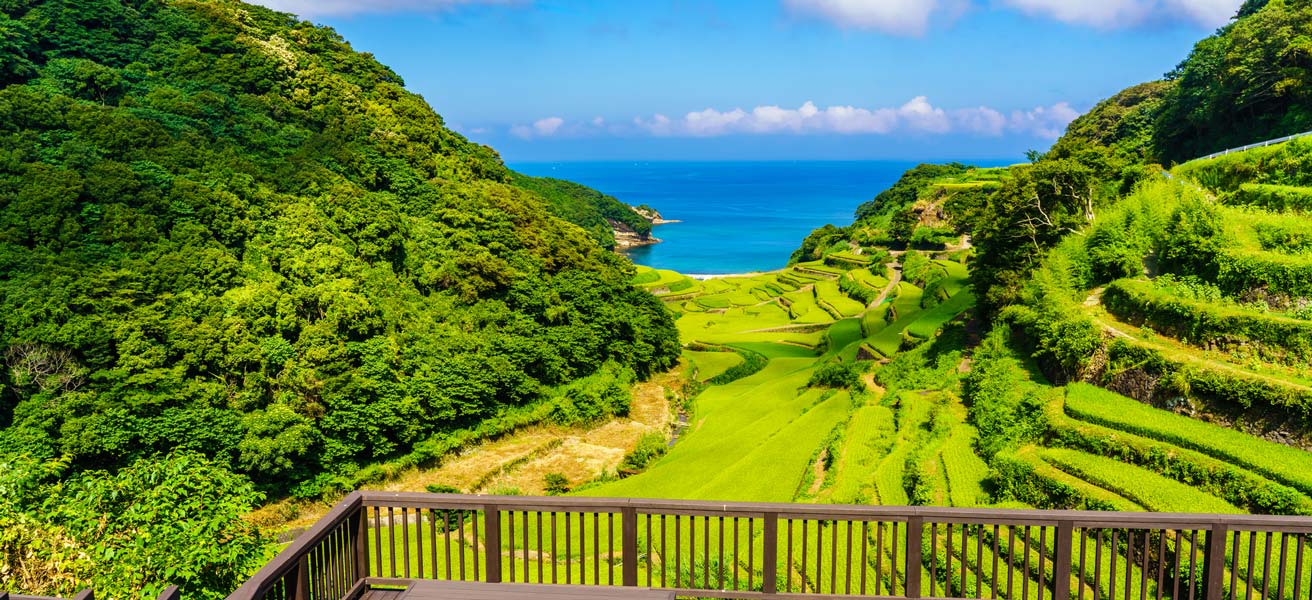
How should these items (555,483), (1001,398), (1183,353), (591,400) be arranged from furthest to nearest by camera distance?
(591,400)
(555,483)
(1001,398)
(1183,353)

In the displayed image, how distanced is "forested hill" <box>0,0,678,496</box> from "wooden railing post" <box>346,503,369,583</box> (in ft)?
57.6

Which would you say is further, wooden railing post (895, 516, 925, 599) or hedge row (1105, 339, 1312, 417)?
hedge row (1105, 339, 1312, 417)

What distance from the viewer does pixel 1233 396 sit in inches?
454

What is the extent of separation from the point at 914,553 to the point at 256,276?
2570 cm

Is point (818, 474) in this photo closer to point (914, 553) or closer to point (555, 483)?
point (555, 483)

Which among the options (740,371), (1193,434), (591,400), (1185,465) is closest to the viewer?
(1185,465)

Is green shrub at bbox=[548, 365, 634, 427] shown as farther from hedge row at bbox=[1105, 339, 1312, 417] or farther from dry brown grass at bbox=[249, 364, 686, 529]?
hedge row at bbox=[1105, 339, 1312, 417]

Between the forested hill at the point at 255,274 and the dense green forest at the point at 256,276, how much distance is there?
0.08 m

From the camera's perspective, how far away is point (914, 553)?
5.00 m

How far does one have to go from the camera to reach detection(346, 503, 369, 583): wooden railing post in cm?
552

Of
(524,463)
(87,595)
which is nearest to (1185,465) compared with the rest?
(87,595)

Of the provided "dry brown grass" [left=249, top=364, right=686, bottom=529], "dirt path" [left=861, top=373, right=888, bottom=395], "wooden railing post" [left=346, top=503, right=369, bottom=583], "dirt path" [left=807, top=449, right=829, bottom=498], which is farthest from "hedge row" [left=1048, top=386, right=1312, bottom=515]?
"dry brown grass" [left=249, top=364, right=686, bottom=529]

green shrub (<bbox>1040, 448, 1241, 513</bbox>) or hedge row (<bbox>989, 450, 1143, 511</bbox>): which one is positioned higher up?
green shrub (<bbox>1040, 448, 1241, 513</bbox>)

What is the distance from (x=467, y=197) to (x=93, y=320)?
16810 millimetres
